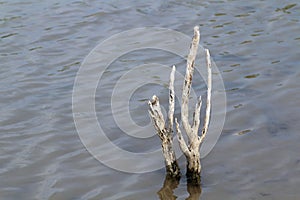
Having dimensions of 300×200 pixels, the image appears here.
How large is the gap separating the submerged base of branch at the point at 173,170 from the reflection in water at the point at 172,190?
0.03 metres

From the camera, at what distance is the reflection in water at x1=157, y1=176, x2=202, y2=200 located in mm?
5188

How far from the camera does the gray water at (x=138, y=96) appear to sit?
5.43 meters

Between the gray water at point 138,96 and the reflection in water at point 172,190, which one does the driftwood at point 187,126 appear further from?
the gray water at point 138,96

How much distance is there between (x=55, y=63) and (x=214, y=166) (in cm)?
365

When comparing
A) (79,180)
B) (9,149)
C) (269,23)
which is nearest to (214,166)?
(79,180)

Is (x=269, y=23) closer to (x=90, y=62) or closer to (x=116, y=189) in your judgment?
(x=90, y=62)

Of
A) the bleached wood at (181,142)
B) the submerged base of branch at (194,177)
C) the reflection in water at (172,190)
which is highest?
the bleached wood at (181,142)

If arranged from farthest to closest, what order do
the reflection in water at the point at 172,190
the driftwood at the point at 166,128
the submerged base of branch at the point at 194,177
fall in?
the submerged base of branch at the point at 194,177, the reflection in water at the point at 172,190, the driftwood at the point at 166,128

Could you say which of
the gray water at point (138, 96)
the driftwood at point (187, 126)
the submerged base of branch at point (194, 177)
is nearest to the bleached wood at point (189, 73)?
the driftwood at point (187, 126)

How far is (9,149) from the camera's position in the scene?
6.18 m

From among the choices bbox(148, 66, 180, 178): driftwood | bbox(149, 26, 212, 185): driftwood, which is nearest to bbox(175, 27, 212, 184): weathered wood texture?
bbox(149, 26, 212, 185): driftwood

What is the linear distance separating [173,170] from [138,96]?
2.07 m

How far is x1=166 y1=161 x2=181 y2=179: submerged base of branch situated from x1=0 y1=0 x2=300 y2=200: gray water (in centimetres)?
10

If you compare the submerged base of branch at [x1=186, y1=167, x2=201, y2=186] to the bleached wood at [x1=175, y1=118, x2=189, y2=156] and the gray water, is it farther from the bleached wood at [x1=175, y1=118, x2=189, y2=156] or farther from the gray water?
the bleached wood at [x1=175, y1=118, x2=189, y2=156]
